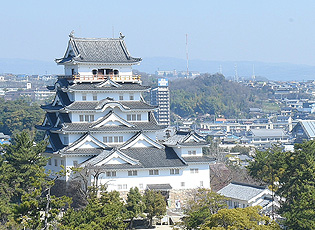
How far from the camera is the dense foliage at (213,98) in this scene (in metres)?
161

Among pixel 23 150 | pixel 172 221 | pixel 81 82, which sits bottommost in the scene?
pixel 172 221

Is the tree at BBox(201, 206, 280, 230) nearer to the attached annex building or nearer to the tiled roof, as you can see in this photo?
the attached annex building

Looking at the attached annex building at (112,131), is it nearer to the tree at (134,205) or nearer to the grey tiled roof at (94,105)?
the grey tiled roof at (94,105)

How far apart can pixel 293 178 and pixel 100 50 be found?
43.8 feet

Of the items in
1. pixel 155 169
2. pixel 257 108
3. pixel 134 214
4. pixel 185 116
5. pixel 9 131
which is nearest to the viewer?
pixel 134 214

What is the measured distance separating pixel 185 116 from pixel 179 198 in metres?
120

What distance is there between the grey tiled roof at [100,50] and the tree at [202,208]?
8.94 meters

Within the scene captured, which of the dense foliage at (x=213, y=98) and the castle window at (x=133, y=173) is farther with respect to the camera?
the dense foliage at (x=213, y=98)

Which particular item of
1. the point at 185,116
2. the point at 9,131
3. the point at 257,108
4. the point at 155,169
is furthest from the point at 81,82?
the point at 257,108

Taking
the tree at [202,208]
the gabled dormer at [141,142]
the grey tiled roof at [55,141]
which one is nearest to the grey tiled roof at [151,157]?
the gabled dormer at [141,142]

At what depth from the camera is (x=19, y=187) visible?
36.3m

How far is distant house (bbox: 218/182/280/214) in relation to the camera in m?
37.4

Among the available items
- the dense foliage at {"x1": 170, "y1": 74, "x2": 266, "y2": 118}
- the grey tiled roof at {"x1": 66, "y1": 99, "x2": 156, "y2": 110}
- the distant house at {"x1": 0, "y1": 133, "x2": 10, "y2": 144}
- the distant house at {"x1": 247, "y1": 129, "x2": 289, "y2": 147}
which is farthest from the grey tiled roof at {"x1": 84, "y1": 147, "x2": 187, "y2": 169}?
the dense foliage at {"x1": 170, "y1": 74, "x2": 266, "y2": 118}

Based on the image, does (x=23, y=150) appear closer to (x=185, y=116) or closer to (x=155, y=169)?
(x=155, y=169)
